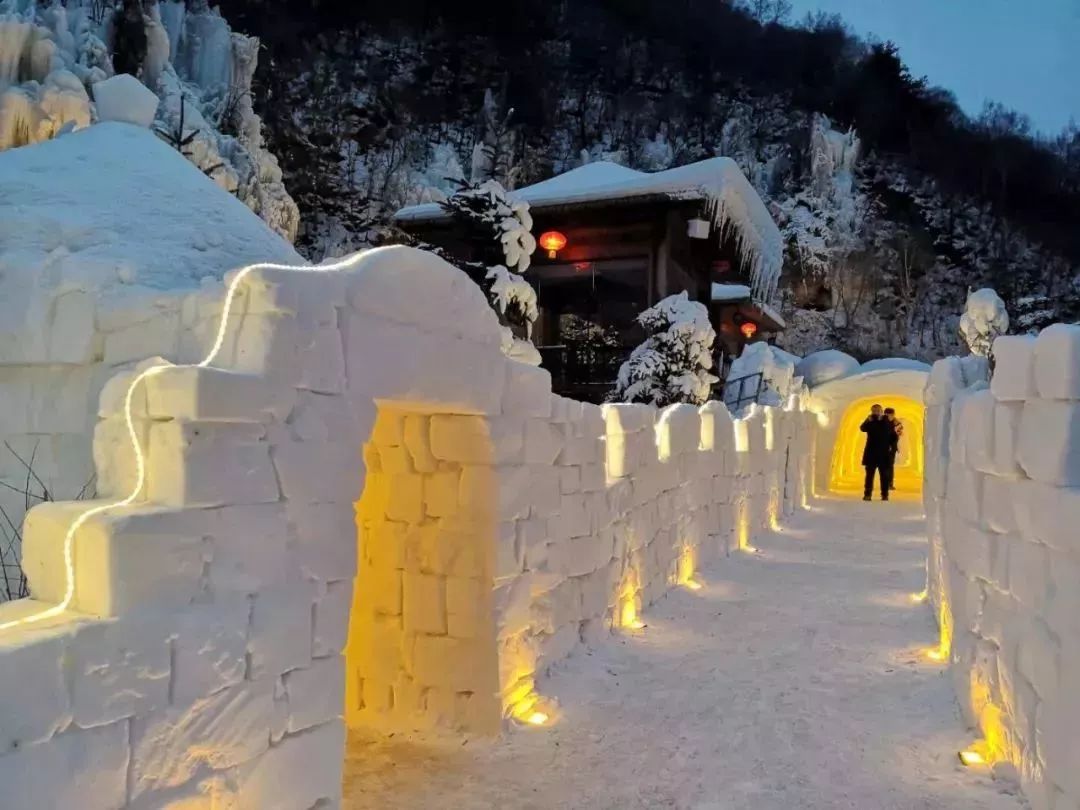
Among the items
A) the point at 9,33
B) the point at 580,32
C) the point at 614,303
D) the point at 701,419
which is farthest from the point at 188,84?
the point at 580,32

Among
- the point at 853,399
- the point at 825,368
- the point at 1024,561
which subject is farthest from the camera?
the point at 825,368

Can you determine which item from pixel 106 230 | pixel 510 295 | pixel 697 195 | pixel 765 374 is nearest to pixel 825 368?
pixel 765 374

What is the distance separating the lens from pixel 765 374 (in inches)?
573

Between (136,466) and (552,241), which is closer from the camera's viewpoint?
(136,466)

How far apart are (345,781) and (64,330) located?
108 inches

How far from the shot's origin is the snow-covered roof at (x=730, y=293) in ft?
62.1

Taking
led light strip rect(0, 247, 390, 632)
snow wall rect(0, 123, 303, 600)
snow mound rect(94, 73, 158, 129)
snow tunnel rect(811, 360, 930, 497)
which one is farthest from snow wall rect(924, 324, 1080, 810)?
snow tunnel rect(811, 360, 930, 497)

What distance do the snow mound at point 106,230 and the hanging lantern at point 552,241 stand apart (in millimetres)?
7074

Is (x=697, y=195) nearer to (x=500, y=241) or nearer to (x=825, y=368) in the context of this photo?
(x=500, y=241)

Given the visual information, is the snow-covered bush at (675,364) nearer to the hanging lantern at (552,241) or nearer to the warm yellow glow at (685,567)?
the hanging lantern at (552,241)

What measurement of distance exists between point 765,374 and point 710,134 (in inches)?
709

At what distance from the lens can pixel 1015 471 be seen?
3107 millimetres

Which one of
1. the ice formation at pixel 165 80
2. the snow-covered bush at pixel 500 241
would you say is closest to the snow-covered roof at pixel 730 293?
the ice formation at pixel 165 80

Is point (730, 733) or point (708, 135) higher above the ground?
point (708, 135)
